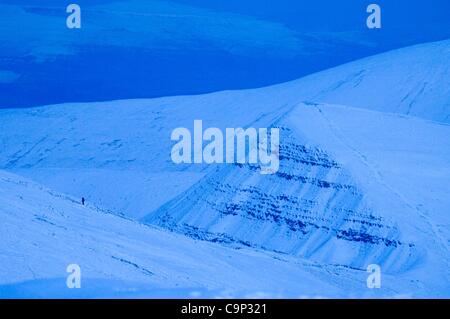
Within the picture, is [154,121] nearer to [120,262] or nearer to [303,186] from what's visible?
[303,186]

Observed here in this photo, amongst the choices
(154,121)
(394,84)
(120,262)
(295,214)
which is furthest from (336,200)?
(394,84)

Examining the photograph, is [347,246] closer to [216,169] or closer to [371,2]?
[216,169]

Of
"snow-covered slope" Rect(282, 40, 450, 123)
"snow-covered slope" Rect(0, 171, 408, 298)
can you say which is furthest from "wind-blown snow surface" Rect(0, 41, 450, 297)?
"snow-covered slope" Rect(282, 40, 450, 123)

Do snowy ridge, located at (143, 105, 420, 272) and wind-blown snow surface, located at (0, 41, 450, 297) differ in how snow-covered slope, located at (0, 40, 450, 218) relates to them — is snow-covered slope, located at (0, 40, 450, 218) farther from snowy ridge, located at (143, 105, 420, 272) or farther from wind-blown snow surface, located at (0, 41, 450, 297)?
snowy ridge, located at (143, 105, 420, 272)

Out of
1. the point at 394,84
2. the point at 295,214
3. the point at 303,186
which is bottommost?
the point at 295,214

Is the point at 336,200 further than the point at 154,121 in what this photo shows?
No

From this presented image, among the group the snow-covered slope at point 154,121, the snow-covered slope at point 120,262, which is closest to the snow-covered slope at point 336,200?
the snow-covered slope at point 154,121
